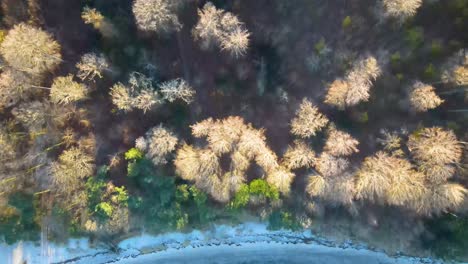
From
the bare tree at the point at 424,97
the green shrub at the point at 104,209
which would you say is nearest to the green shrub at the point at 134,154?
the green shrub at the point at 104,209

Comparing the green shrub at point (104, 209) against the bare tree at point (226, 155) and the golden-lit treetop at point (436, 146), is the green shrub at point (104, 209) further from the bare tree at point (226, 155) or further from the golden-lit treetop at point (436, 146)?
the golden-lit treetop at point (436, 146)

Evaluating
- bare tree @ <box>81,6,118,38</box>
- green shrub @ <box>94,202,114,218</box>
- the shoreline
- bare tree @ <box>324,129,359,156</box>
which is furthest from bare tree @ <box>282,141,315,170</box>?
bare tree @ <box>81,6,118,38</box>

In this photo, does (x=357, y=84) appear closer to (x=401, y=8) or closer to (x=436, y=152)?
(x=401, y=8)

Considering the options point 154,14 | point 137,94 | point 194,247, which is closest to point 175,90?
point 137,94

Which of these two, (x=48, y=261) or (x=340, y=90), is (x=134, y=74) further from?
(x=48, y=261)

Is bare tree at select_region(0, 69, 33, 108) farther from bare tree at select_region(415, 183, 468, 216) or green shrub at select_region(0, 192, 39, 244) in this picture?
bare tree at select_region(415, 183, 468, 216)

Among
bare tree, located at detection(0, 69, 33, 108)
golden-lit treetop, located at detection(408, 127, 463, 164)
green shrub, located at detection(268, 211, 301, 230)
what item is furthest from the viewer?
green shrub, located at detection(268, 211, 301, 230)
